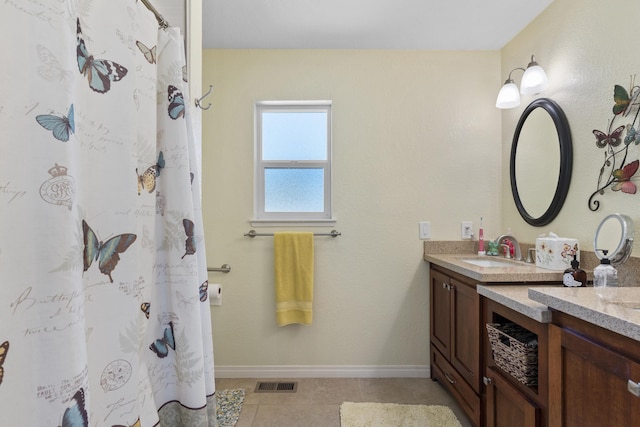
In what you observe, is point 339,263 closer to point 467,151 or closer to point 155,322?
point 467,151

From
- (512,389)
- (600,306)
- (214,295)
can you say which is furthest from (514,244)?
(214,295)

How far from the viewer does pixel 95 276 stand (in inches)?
25.1

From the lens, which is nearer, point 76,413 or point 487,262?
point 76,413

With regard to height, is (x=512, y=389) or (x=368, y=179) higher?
(x=368, y=179)

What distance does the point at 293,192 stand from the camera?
94.0 inches

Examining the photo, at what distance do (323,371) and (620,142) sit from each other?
213 cm

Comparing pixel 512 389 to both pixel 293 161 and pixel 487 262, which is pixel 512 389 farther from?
pixel 293 161

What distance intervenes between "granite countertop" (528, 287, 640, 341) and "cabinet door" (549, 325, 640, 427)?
75 millimetres

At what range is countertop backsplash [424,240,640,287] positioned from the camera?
1.33 m

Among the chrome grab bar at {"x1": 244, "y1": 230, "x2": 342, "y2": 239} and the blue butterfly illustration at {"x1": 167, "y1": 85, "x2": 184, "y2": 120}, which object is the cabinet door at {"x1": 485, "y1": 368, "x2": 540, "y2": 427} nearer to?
the chrome grab bar at {"x1": 244, "y1": 230, "x2": 342, "y2": 239}

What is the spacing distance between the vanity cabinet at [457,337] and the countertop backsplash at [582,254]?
0.18m

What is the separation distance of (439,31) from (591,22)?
800 mm

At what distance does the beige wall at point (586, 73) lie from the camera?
55.5 inches

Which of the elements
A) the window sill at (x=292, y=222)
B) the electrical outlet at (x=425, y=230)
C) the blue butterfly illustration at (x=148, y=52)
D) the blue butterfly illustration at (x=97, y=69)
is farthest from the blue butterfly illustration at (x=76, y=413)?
the electrical outlet at (x=425, y=230)
